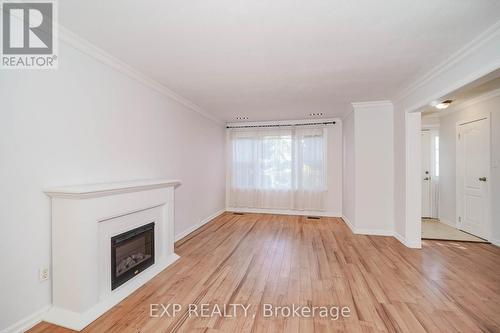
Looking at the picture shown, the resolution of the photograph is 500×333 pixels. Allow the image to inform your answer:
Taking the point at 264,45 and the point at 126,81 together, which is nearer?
the point at 264,45

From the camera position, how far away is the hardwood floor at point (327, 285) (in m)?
1.77

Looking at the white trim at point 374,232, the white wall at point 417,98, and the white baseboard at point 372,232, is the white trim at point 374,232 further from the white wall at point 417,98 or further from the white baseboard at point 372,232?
the white wall at point 417,98

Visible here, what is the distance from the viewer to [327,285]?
7.68 ft

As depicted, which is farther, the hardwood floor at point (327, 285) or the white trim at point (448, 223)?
the white trim at point (448, 223)

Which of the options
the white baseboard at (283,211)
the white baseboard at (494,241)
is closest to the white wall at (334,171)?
the white baseboard at (283,211)

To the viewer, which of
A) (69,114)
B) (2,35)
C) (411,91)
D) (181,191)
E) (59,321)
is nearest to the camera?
(2,35)

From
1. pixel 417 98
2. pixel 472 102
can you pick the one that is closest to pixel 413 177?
pixel 417 98

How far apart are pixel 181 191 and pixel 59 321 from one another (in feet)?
7.38

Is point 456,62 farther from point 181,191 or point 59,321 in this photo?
point 59,321

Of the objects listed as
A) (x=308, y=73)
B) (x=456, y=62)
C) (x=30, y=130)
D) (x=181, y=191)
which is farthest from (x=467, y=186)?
Answer: (x=30, y=130)

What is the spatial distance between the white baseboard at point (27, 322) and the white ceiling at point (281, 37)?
8.07 ft

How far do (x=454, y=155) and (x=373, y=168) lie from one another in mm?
1888

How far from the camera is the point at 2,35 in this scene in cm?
159

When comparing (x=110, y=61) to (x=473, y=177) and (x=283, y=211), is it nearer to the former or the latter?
(x=283, y=211)
